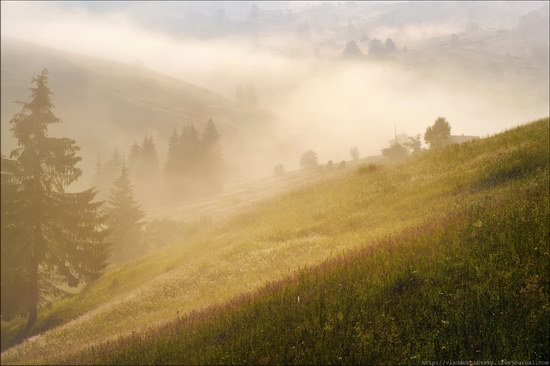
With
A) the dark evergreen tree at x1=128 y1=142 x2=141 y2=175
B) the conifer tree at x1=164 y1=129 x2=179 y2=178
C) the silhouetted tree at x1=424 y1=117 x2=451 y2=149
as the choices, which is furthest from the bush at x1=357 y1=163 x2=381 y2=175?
the dark evergreen tree at x1=128 y1=142 x2=141 y2=175

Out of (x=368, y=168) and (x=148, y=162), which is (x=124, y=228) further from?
(x=148, y=162)

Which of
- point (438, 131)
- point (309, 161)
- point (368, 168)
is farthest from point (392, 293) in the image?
point (309, 161)

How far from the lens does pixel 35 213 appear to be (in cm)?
2494

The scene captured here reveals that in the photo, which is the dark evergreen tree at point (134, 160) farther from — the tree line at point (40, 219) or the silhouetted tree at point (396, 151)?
the tree line at point (40, 219)

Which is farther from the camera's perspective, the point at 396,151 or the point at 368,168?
the point at 396,151

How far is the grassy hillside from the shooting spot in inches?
223

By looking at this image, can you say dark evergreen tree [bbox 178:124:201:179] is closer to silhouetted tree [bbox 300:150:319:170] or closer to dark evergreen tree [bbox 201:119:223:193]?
dark evergreen tree [bbox 201:119:223:193]

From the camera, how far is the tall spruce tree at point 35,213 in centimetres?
2442

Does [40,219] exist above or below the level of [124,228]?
above

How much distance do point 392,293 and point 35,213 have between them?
82.8 feet

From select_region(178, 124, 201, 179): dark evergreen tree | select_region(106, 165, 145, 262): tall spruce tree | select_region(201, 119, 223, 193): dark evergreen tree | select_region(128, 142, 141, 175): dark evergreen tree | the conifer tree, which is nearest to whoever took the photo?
select_region(106, 165, 145, 262): tall spruce tree

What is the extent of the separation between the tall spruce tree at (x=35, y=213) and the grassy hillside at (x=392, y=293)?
337 inches

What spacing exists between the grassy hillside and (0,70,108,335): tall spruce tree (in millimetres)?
8570

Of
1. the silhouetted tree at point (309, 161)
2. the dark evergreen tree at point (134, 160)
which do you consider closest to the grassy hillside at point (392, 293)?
the dark evergreen tree at point (134, 160)
